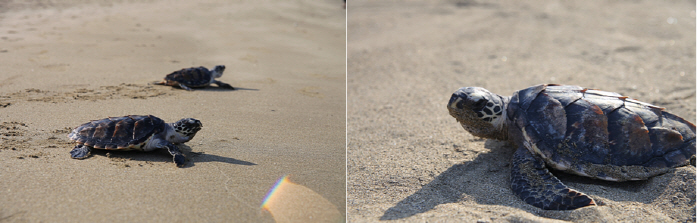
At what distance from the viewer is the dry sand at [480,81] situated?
260cm

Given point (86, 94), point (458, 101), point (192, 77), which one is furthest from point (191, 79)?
point (458, 101)

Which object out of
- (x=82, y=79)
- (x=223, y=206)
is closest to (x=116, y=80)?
(x=82, y=79)

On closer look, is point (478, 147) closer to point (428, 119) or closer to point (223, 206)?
point (428, 119)

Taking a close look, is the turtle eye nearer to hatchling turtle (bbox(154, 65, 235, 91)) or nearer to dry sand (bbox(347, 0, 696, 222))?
dry sand (bbox(347, 0, 696, 222))

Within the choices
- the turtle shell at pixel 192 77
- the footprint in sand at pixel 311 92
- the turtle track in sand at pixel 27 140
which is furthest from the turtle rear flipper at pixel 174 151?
the footprint in sand at pixel 311 92

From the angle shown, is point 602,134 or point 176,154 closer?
point 176,154

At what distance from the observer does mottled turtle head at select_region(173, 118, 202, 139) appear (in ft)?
9.87

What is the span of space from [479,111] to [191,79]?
2954 millimetres

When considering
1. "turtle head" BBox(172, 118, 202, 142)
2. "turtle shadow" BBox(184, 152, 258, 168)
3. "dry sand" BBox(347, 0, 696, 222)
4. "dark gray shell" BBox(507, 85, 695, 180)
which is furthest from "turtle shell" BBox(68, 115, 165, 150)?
"dark gray shell" BBox(507, 85, 695, 180)

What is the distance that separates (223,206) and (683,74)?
5085mm

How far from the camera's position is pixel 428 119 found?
411 centimetres

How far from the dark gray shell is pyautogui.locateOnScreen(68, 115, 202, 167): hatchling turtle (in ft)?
7.23

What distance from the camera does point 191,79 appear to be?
4742 millimetres

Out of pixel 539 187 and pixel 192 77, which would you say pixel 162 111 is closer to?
pixel 192 77
